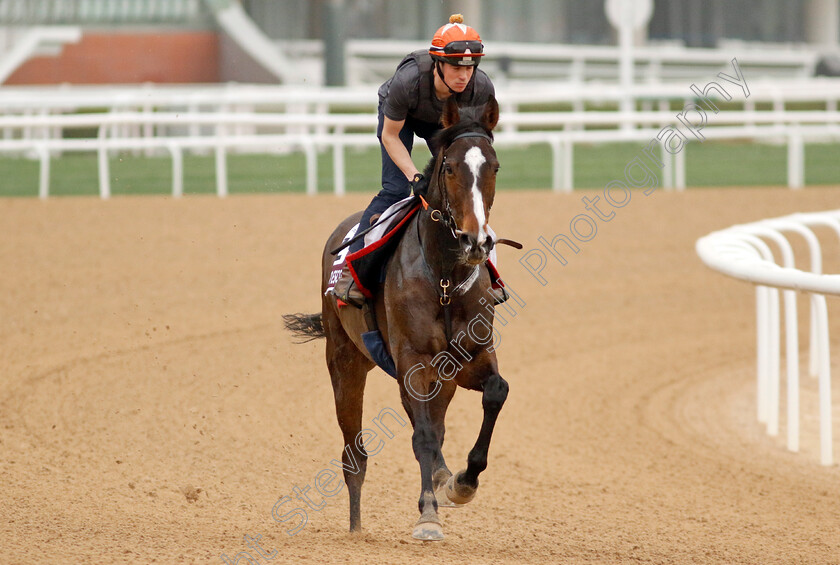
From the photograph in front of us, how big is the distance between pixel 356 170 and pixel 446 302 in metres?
12.0

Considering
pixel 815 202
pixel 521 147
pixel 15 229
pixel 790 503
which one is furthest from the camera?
pixel 521 147

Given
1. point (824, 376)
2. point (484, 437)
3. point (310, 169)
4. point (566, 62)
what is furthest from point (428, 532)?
point (566, 62)

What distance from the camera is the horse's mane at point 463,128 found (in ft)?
14.4

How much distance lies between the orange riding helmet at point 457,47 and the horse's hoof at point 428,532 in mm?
1779

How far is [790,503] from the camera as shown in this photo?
5.49m

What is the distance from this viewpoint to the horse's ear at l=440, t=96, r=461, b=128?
4379 millimetres

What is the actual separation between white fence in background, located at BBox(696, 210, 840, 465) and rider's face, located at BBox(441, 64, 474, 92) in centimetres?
182

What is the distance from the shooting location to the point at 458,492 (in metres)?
4.60

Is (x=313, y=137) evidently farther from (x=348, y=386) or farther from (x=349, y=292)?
(x=349, y=292)

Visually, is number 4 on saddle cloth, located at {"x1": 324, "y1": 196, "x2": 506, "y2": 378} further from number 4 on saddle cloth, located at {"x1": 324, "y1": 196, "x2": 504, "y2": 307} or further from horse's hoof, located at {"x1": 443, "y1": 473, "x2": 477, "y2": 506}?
horse's hoof, located at {"x1": 443, "y1": 473, "x2": 477, "y2": 506}

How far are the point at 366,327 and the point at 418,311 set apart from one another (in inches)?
22.7

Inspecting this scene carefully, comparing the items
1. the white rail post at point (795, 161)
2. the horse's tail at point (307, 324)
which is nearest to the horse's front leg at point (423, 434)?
the horse's tail at point (307, 324)

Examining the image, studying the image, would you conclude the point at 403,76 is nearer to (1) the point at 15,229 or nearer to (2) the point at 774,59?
(1) the point at 15,229

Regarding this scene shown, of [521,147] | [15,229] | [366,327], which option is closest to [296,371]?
[366,327]
